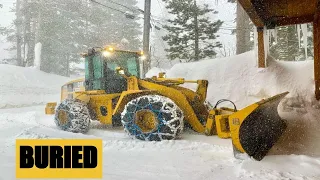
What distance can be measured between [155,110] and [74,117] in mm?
2135

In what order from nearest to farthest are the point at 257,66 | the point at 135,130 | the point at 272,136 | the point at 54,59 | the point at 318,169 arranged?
the point at 318,169 → the point at 272,136 → the point at 135,130 → the point at 257,66 → the point at 54,59

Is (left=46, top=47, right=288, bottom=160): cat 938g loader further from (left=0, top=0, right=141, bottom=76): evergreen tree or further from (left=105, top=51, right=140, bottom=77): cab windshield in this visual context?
(left=0, top=0, right=141, bottom=76): evergreen tree

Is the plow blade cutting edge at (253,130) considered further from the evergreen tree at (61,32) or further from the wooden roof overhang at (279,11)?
the evergreen tree at (61,32)

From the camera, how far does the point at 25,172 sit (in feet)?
10.4

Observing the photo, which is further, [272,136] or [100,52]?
[100,52]

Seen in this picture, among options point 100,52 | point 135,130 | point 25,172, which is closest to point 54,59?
point 100,52

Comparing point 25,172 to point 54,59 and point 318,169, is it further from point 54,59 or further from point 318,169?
point 54,59

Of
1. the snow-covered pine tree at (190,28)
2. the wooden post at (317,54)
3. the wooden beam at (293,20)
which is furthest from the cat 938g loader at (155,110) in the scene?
the snow-covered pine tree at (190,28)

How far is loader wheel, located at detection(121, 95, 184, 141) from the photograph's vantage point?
5192mm

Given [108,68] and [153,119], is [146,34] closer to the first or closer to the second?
[108,68]

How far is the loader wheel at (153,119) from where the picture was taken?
17.0 feet

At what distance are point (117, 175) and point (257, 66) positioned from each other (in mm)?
6349

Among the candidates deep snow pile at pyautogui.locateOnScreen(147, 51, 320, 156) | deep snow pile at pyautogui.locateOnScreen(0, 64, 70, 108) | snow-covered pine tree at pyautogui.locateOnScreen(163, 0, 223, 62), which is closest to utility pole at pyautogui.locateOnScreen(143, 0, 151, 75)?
snow-covered pine tree at pyautogui.locateOnScreen(163, 0, 223, 62)

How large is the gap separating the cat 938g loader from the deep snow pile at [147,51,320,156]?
18.7 inches
